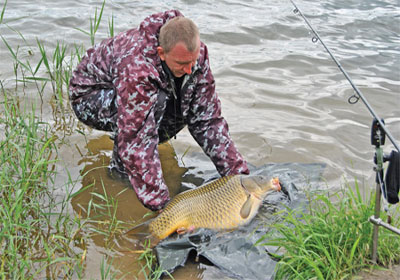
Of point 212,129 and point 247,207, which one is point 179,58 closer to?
point 212,129

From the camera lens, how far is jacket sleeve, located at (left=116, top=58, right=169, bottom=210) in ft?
11.5

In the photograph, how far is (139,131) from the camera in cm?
356

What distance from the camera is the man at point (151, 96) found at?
348cm

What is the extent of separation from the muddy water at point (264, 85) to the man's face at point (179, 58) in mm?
960

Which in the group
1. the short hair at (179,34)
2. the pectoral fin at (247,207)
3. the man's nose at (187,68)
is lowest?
the pectoral fin at (247,207)

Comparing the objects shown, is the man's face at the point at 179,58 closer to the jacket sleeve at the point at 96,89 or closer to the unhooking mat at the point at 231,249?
the jacket sleeve at the point at 96,89

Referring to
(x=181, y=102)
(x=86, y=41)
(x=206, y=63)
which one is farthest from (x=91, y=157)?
(x=86, y=41)

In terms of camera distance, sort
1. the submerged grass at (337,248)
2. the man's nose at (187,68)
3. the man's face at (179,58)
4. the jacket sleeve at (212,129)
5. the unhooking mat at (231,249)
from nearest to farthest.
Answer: the submerged grass at (337,248) → the unhooking mat at (231,249) → the man's face at (179,58) → the man's nose at (187,68) → the jacket sleeve at (212,129)

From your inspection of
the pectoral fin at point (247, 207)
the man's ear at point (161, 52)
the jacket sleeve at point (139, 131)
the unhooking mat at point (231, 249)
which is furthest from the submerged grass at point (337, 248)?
the man's ear at point (161, 52)

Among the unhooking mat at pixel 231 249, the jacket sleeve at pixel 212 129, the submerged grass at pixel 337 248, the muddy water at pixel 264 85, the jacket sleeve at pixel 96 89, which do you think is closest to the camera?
the submerged grass at pixel 337 248

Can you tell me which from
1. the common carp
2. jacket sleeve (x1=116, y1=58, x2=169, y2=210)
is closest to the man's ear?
jacket sleeve (x1=116, y1=58, x2=169, y2=210)

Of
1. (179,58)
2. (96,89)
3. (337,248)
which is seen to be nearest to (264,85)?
(96,89)

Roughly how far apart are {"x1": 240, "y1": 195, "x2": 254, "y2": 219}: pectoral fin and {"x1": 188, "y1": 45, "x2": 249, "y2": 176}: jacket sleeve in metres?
0.45

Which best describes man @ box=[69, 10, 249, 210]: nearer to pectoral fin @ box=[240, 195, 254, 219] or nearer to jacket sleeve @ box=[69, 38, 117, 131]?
jacket sleeve @ box=[69, 38, 117, 131]
